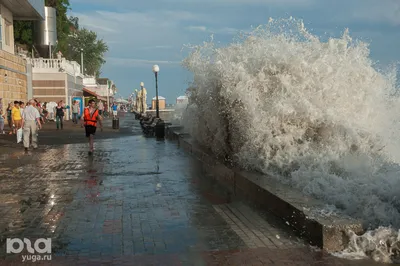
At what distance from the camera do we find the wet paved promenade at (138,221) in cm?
471

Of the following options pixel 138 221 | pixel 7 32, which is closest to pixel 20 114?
pixel 7 32

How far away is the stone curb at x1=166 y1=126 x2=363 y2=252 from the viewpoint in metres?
4.80

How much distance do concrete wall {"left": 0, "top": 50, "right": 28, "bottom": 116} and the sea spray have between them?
61.2 feet

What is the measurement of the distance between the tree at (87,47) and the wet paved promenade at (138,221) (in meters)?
69.9

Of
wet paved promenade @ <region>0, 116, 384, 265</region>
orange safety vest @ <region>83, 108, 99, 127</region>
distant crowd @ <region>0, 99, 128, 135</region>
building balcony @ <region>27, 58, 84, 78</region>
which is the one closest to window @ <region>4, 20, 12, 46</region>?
distant crowd @ <region>0, 99, 128, 135</region>

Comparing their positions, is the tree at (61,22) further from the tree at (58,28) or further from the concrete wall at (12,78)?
the concrete wall at (12,78)

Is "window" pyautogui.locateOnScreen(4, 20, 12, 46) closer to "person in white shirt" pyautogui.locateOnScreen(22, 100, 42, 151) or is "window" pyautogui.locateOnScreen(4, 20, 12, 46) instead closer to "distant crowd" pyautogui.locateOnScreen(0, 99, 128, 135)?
"distant crowd" pyautogui.locateOnScreen(0, 99, 128, 135)

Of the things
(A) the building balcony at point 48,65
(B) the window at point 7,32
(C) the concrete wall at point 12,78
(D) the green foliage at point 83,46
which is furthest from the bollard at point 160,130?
(D) the green foliage at point 83,46

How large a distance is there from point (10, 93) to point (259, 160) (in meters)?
23.1

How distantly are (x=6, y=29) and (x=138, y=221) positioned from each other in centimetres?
2818

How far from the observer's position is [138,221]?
6.01m

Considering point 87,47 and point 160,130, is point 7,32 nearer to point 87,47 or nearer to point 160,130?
point 160,130

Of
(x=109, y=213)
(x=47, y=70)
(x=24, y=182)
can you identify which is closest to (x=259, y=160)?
(x=109, y=213)

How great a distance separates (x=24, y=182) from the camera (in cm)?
891
